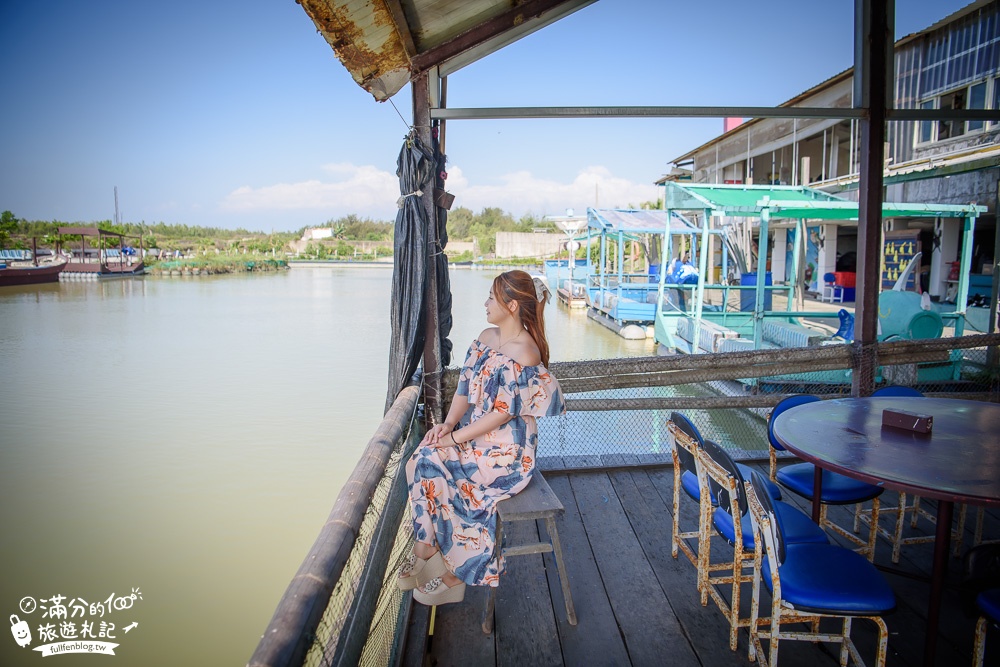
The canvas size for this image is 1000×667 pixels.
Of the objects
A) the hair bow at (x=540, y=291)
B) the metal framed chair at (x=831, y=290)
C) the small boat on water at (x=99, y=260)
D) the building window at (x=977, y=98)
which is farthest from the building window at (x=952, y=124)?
the small boat on water at (x=99, y=260)

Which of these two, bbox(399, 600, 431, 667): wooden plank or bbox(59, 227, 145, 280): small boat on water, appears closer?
bbox(399, 600, 431, 667): wooden plank

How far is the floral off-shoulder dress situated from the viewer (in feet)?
6.79

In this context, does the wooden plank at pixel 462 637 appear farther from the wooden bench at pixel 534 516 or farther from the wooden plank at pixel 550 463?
the wooden plank at pixel 550 463

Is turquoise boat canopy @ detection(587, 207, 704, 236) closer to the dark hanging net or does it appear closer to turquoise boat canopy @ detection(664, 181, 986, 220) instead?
turquoise boat canopy @ detection(664, 181, 986, 220)

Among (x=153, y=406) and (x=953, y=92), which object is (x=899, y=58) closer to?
(x=953, y=92)

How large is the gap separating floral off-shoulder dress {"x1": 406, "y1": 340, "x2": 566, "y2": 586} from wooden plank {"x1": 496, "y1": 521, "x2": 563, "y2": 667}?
7.9 inches

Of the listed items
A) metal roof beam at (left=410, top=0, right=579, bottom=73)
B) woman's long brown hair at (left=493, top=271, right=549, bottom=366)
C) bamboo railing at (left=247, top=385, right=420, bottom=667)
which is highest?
metal roof beam at (left=410, top=0, right=579, bottom=73)

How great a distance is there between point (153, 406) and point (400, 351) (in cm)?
1066

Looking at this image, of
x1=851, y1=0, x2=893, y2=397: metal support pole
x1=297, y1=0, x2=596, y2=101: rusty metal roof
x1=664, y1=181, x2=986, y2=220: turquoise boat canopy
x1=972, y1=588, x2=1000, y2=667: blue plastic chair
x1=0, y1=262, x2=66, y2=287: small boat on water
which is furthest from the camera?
x1=0, y1=262, x2=66, y2=287: small boat on water

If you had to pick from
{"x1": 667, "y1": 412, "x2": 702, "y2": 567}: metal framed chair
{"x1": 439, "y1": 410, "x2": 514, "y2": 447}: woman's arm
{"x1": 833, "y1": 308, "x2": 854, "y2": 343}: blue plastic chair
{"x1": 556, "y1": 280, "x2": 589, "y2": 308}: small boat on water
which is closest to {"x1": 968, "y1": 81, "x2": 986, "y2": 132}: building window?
{"x1": 833, "y1": 308, "x2": 854, "y2": 343}: blue plastic chair

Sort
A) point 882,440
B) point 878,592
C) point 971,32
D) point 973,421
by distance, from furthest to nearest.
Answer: point 971,32
point 973,421
point 882,440
point 878,592

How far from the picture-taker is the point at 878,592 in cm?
158

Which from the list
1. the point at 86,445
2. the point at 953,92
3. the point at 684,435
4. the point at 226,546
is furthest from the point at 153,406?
the point at 953,92
